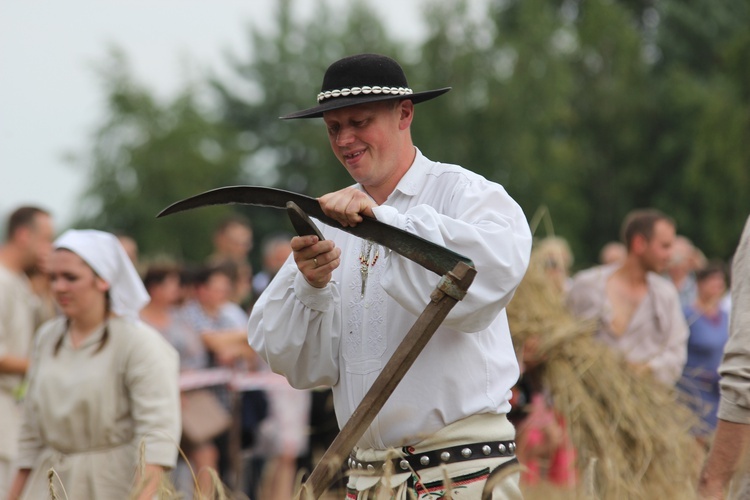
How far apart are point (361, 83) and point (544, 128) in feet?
84.0

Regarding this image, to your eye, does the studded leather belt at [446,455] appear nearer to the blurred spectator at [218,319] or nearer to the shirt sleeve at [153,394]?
the shirt sleeve at [153,394]

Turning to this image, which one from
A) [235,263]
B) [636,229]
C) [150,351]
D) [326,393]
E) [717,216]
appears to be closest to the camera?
[150,351]

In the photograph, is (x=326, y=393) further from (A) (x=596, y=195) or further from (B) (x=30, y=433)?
(A) (x=596, y=195)

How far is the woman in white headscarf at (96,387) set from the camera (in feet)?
15.2

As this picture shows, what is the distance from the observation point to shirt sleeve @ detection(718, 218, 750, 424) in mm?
3244

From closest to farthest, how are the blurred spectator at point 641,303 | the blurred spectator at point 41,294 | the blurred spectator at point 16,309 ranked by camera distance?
the blurred spectator at point 16,309 → the blurred spectator at point 41,294 → the blurred spectator at point 641,303

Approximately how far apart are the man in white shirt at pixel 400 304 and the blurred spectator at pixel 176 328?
423 centimetres

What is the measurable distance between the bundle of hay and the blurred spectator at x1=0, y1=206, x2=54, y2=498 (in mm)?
2589

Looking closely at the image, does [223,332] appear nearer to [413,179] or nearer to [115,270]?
[115,270]

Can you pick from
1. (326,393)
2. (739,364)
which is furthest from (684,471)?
(739,364)

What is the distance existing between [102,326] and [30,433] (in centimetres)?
53

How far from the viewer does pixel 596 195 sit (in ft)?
106

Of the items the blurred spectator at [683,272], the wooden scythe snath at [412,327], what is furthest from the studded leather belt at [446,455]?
the blurred spectator at [683,272]

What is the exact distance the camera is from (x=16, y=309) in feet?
20.4
